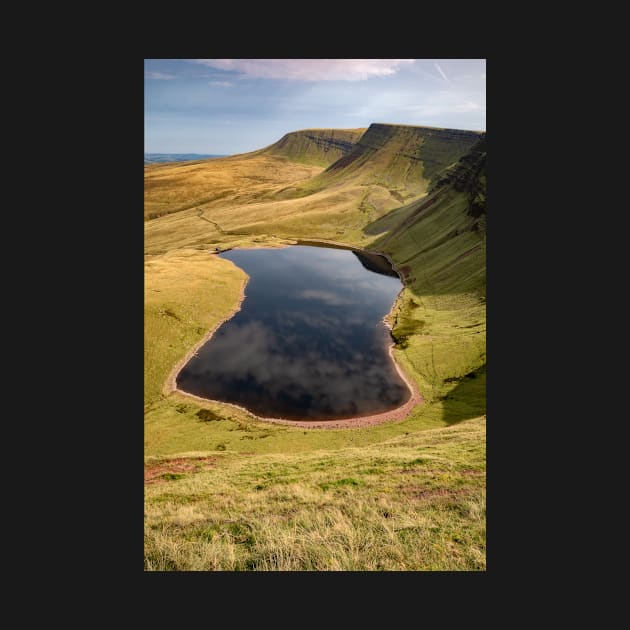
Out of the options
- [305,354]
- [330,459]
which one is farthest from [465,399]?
[305,354]

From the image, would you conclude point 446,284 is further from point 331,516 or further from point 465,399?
point 331,516

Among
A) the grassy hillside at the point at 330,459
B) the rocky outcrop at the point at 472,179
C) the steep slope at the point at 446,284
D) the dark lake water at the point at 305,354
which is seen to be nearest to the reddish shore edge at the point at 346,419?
the dark lake water at the point at 305,354

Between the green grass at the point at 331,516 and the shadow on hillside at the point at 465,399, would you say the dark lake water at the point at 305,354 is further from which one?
the green grass at the point at 331,516

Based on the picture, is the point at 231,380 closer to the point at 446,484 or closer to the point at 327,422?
the point at 327,422

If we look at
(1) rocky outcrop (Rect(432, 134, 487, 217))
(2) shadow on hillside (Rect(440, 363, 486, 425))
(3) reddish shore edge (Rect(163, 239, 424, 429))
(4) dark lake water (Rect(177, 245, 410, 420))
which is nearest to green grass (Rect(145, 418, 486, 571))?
(3) reddish shore edge (Rect(163, 239, 424, 429))

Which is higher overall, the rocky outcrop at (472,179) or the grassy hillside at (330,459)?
the rocky outcrop at (472,179)
